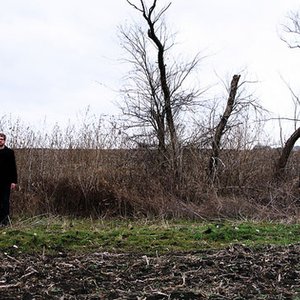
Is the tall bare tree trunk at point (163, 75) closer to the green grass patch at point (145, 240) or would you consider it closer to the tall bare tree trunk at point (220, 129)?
the tall bare tree trunk at point (220, 129)

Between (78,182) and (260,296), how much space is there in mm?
10454

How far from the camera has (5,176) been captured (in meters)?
10.9

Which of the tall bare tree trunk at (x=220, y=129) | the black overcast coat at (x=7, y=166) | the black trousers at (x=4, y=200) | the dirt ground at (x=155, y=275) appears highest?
the tall bare tree trunk at (x=220, y=129)

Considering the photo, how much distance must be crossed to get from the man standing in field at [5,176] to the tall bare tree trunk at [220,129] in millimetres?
6978

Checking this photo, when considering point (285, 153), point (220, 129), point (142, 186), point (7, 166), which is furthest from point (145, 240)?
point (285, 153)

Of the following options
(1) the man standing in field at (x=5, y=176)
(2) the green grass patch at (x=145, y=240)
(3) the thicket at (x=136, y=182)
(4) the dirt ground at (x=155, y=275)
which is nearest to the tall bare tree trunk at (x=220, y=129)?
(3) the thicket at (x=136, y=182)

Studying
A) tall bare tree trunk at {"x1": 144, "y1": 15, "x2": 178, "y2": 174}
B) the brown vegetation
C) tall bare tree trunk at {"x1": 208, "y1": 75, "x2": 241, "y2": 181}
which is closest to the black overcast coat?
the brown vegetation

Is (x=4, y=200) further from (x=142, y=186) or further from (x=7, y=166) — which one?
(x=142, y=186)

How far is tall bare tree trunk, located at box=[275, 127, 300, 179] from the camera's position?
58.6ft

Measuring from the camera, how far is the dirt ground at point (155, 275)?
517cm

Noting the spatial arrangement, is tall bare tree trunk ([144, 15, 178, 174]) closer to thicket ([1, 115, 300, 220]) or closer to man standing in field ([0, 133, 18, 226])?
thicket ([1, 115, 300, 220])

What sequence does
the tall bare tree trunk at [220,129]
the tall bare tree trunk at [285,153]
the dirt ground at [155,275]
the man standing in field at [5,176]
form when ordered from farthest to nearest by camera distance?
the tall bare tree trunk at [285,153], the tall bare tree trunk at [220,129], the man standing in field at [5,176], the dirt ground at [155,275]

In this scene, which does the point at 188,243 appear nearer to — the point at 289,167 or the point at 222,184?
the point at 222,184

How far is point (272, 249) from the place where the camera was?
7391 millimetres
